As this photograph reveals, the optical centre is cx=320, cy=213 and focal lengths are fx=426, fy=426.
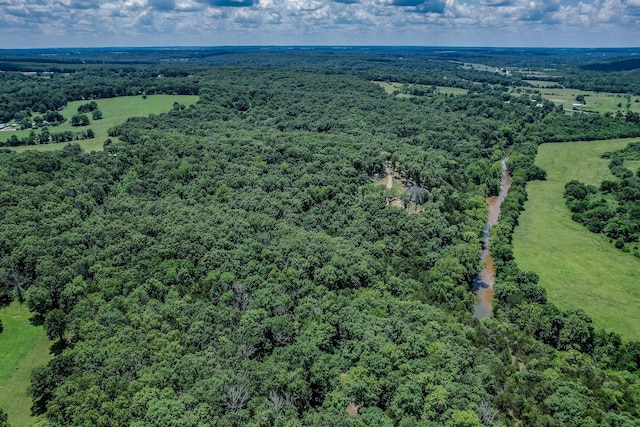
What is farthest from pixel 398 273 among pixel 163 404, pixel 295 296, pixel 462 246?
pixel 163 404

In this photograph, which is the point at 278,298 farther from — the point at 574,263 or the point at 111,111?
the point at 111,111

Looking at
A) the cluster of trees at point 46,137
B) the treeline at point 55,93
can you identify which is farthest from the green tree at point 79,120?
the treeline at point 55,93

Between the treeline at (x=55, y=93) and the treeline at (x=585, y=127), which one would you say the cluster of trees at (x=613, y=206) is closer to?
the treeline at (x=585, y=127)

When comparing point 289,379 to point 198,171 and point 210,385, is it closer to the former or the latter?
point 210,385

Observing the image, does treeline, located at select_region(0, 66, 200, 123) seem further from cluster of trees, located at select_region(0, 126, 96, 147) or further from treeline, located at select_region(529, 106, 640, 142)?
treeline, located at select_region(529, 106, 640, 142)


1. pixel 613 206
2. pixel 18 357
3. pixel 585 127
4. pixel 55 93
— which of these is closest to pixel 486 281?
pixel 613 206

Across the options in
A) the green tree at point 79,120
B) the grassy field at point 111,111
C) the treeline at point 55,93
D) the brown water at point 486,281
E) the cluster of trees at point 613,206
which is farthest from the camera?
the treeline at point 55,93
